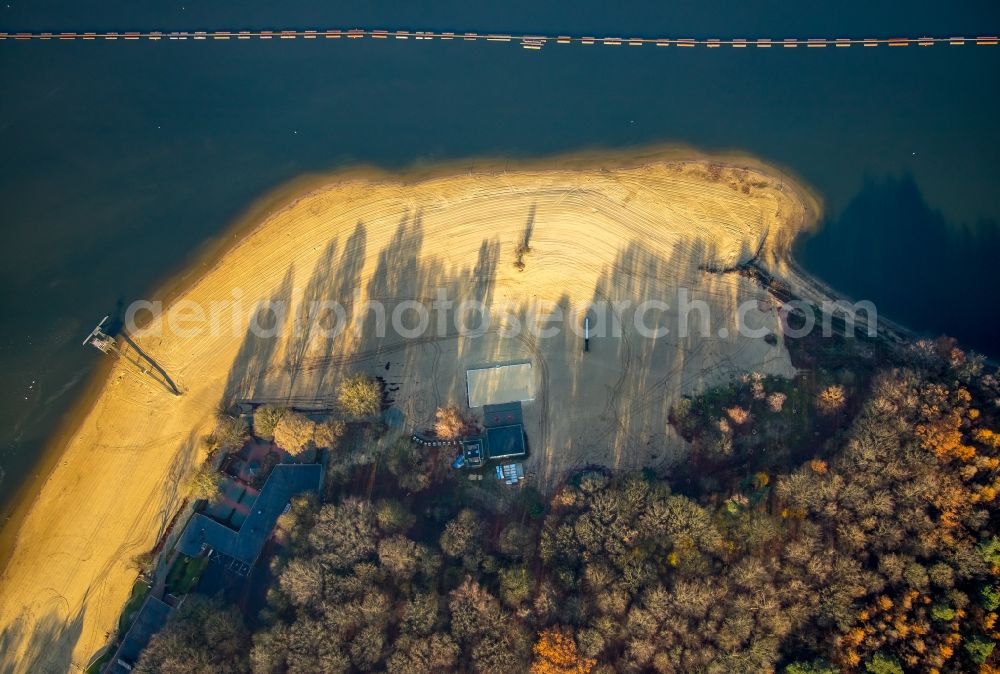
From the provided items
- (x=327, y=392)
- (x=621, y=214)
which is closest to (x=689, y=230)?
(x=621, y=214)

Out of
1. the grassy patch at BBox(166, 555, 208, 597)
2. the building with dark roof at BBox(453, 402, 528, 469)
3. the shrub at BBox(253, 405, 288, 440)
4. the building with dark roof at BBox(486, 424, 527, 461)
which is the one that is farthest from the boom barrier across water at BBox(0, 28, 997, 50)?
the grassy patch at BBox(166, 555, 208, 597)

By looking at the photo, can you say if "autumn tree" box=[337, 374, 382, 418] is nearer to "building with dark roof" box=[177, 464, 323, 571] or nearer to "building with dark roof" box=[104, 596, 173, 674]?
"building with dark roof" box=[177, 464, 323, 571]

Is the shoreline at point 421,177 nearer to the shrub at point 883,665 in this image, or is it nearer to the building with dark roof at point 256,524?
the building with dark roof at point 256,524

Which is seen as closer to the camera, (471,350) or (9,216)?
(471,350)

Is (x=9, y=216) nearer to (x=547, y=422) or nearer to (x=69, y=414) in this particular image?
(x=69, y=414)

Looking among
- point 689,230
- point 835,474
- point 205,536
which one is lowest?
point 205,536

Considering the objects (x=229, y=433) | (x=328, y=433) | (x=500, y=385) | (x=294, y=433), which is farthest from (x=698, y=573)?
(x=229, y=433)

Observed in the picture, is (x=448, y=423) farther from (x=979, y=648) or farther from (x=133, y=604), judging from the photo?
(x=979, y=648)
